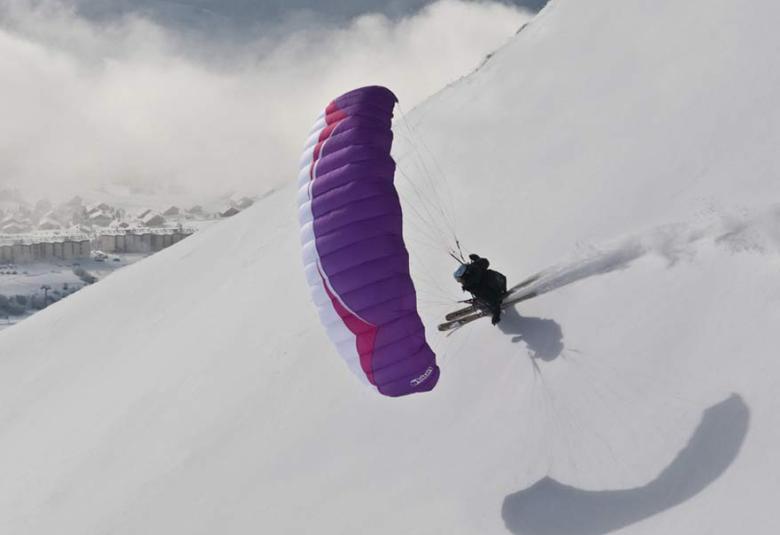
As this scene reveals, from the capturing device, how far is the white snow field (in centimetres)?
945

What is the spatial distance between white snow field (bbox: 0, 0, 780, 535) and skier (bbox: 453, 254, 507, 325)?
55cm

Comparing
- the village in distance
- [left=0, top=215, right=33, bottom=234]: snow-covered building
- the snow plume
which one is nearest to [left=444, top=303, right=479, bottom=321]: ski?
the snow plume

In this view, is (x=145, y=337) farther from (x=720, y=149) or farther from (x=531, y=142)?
(x=720, y=149)

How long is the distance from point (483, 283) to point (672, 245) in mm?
3398

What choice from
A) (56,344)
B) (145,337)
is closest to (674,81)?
(145,337)

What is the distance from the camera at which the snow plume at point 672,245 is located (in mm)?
10828

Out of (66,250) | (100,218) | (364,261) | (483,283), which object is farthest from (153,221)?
(364,261)

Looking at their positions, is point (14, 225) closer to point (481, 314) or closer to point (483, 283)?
point (481, 314)

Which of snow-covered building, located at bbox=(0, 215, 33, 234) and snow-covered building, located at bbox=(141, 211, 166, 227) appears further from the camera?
snow-covered building, located at bbox=(141, 211, 166, 227)

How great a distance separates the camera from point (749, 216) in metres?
11.3

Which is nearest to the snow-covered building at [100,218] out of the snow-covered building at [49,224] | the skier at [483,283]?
the snow-covered building at [49,224]

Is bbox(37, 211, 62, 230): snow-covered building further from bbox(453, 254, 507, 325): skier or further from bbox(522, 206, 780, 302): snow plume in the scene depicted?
bbox(522, 206, 780, 302): snow plume

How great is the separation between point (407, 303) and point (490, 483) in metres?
3.12

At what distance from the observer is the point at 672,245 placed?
12055 mm
